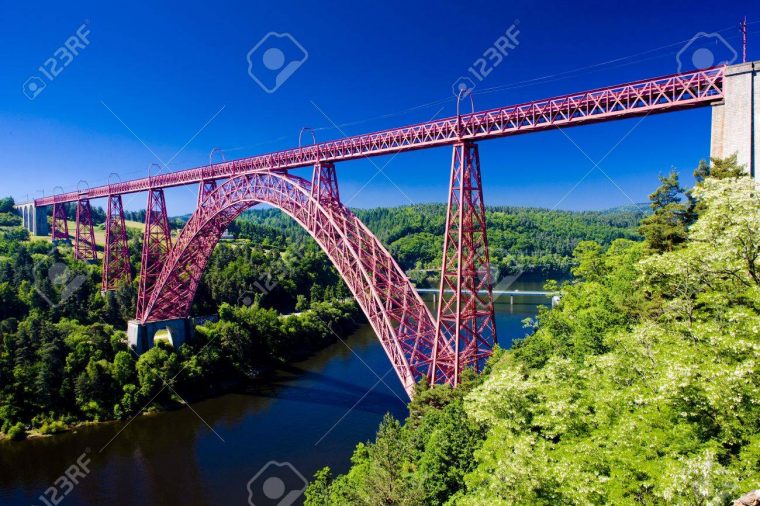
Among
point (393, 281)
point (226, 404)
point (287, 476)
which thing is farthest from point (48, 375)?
point (393, 281)

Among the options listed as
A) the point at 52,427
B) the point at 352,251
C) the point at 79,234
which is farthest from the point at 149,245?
the point at 352,251

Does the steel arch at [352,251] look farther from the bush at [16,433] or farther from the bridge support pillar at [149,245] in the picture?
the bush at [16,433]

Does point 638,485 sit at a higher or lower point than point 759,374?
lower

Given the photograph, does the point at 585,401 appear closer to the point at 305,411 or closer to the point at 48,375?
the point at 305,411

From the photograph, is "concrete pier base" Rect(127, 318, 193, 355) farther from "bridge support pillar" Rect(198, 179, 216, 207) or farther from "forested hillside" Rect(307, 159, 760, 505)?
"forested hillside" Rect(307, 159, 760, 505)

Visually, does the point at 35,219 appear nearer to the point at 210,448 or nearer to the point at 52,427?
the point at 52,427

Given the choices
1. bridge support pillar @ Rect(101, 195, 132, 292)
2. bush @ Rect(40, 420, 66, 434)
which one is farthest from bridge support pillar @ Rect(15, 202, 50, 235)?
bush @ Rect(40, 420, 66, 434)
